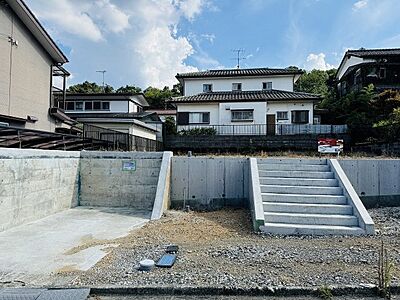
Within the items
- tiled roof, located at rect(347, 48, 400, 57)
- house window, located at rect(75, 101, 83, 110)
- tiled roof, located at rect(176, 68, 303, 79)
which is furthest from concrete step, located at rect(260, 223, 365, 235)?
tiled roof, located at rect(347, 48, 400, 57)

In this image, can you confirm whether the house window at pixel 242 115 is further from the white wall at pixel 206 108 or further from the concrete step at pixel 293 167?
the concrete step at pixel 293 167

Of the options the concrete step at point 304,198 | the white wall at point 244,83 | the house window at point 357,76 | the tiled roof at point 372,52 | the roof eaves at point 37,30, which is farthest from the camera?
the tiled roof at point 372,52

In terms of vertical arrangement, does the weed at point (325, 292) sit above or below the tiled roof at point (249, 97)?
below

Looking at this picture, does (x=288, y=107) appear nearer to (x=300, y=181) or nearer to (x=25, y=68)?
(x=300, y=181)

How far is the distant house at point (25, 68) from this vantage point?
10.7 m

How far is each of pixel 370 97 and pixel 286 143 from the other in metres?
7.10

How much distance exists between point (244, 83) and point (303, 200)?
15.9 m

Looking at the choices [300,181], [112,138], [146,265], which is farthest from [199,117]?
[146,265]

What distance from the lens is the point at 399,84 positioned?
22.0 metres

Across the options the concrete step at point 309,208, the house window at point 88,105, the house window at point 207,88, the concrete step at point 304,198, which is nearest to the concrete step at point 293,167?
the concrete step at point 304,198

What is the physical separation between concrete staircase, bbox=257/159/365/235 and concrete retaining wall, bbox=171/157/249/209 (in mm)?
734

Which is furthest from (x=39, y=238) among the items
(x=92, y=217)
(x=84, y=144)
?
(x=84, y=144)

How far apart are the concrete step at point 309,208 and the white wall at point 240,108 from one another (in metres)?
12.7

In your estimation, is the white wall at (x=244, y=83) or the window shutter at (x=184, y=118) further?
the white wall at (x=244, y=83)
